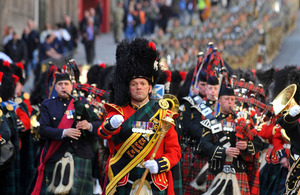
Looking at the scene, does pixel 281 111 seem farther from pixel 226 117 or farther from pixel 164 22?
pixel 164 22

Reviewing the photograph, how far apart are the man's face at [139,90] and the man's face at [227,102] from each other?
5.52ft

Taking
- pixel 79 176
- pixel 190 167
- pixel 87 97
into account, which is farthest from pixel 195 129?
pixel 87 97

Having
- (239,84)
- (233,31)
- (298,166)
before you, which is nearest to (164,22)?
(233,31)

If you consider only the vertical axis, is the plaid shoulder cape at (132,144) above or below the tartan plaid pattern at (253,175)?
above

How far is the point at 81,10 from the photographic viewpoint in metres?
34.5

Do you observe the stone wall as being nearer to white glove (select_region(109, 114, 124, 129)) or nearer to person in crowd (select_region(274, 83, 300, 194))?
person in crowd (select_region(274, 83, 300, 194))

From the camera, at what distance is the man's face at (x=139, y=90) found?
622 centimetres

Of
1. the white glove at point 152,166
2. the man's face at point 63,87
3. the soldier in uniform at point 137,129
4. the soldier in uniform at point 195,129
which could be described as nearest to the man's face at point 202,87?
the soldier in uniform at point 195,129

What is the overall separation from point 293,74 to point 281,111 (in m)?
1.02

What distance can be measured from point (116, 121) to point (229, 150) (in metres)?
1.90

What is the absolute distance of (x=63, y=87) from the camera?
827 cm

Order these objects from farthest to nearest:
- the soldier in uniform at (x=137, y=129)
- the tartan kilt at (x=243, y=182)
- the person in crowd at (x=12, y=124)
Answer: the person in crowd at (x=12, y=124) < the tartan kilt at (x=243, y=182) < the soldier in uniform at (x=137, y=129)

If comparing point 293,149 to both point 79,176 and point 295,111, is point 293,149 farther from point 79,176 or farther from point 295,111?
point 79,176

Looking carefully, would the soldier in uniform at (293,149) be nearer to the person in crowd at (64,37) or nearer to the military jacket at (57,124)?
the military jacket at (57,124)
